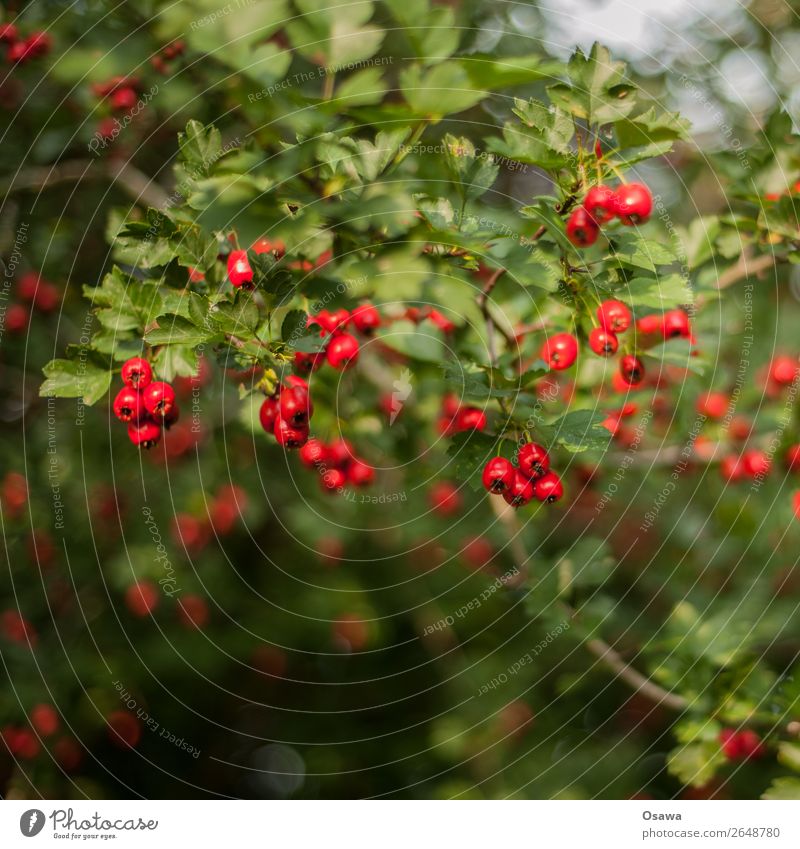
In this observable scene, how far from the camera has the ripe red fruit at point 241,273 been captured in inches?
37.0

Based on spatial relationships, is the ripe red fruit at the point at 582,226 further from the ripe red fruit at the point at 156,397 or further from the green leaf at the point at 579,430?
the ripe red fruit at the point at 156,397

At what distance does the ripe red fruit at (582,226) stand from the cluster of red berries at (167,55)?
0.78 metres

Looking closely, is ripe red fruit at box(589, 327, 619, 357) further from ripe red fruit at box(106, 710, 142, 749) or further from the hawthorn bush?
ripe red fruit at box(106, 710, 142, 749)

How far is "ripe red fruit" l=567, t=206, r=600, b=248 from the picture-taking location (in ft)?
3.14

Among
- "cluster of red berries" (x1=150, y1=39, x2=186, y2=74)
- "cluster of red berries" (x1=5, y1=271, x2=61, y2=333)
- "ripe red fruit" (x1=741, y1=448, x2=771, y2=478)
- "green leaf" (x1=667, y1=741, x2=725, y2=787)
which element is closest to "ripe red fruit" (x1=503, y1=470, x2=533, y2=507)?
"green leaf" (x1=667, y1=741, x2=725, y2=787)

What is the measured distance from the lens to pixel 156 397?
37.1 inches

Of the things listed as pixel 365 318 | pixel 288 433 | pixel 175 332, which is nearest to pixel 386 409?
pixel 365 318

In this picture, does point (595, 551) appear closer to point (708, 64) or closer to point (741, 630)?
point (741, 630)

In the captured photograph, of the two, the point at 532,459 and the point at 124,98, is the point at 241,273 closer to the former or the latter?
the point at 532,459

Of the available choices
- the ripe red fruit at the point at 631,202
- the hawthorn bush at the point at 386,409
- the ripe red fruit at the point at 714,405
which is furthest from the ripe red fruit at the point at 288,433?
the ripe red fruit at the point at 714,405

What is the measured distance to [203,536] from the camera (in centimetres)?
197

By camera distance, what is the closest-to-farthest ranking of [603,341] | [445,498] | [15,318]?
1. [603,341]
2. [15,318]
3. [445,498]

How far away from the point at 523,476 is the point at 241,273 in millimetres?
436

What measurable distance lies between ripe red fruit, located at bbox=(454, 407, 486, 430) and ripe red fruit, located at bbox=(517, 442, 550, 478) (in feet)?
0.44
